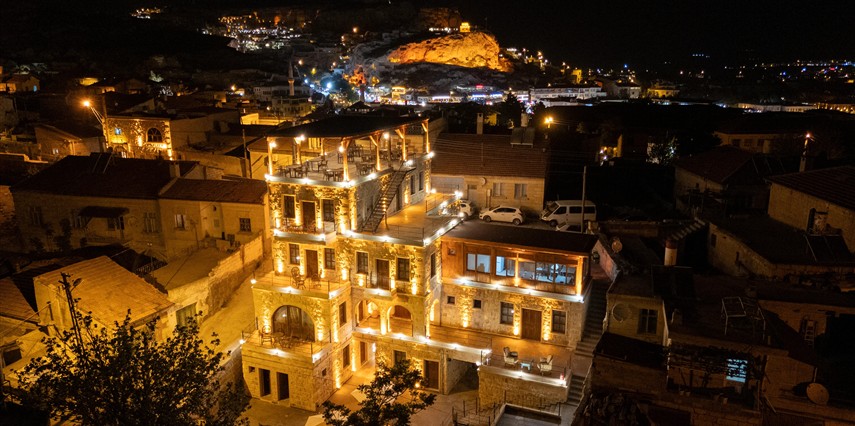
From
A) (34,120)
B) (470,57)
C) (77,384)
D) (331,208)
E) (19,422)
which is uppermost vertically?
(470,57)

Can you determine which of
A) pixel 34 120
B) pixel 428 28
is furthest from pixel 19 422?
pixel 428 28

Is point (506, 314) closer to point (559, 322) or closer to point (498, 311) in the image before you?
point (498, 311)

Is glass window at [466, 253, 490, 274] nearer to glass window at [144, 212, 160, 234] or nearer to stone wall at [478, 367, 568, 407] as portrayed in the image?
stone wall at [478, 367, 568, 407]

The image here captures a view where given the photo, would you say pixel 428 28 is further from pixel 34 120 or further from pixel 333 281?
pixel 333 281

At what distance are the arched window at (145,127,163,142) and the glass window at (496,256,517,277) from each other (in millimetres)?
33706

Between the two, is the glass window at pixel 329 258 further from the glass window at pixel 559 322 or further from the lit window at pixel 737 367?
the lit window at pixel 737 367

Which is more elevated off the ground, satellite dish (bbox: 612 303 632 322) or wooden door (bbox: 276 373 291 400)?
satellite dish (bbox: 612 303 632 322)

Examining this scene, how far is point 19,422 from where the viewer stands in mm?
15391

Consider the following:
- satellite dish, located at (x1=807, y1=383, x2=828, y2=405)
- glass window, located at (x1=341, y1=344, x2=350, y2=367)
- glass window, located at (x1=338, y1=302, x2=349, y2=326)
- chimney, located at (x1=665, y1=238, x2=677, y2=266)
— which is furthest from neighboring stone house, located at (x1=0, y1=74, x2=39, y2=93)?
satellite dish, located at (x1=807, y1=383, x2=828, y2=405)

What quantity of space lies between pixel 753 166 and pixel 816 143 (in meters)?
18.9

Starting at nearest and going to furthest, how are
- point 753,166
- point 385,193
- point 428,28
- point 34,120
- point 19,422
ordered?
point 19,422 < point 385,193 < point 753,166 < point 34,120 < point 428,28

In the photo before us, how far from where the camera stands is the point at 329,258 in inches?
1051

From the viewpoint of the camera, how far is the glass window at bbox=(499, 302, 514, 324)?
2625cm

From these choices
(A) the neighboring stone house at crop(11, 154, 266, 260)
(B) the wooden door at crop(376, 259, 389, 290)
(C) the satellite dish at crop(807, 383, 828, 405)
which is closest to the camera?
(C) the satellite dish at crop(807, 383, 828, 405)
